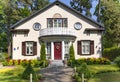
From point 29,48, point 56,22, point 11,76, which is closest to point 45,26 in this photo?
point 56,22

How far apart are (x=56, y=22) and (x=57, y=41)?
9.65 feet

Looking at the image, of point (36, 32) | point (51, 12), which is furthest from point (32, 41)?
point (51, 12)

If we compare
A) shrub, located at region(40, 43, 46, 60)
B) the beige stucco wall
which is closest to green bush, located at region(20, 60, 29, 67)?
shrub, located at region(40, 43, 46, 60)

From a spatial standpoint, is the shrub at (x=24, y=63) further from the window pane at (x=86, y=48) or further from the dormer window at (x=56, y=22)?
the window pane at (x=86, y=48)

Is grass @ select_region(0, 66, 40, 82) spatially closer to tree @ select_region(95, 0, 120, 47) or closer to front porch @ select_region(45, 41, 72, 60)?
front porch @ select_region(45, 41, 72, 60)

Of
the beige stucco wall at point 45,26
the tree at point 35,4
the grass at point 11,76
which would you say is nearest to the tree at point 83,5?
the tree at point 35,4

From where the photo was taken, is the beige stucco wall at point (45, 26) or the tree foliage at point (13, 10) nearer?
the beige stucco wall at point (45, 26)

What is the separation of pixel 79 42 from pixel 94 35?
239 cm

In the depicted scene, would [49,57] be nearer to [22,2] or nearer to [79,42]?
[79,42]

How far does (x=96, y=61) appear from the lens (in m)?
34.2

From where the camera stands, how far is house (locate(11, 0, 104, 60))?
119 ft

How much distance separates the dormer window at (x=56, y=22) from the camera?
122 feet

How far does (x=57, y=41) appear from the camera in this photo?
36.1 metres

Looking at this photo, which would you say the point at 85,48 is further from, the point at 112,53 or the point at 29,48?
the point at 112,53
